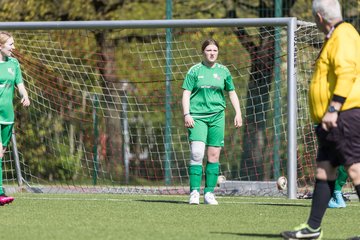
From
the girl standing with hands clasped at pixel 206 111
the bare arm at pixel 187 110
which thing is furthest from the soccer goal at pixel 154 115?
the bare arm at pixel 187 110

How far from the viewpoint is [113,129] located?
17469mm

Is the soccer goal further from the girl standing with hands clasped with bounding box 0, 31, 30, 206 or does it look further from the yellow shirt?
the yellow shirt

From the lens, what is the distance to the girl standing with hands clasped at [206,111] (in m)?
11.3

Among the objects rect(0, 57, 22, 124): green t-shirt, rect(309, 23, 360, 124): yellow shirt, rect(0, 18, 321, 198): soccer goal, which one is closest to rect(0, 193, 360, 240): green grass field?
rect(0, 57, 22, 124): green t-shirt

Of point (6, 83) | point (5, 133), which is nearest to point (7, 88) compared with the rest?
point (6, 83)

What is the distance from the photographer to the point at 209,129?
1139 cm

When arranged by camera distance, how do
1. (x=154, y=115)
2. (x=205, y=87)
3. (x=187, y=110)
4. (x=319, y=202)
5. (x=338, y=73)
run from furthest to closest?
(x=154, y=115)
(x=205, y=87)
(x=187, y=110)
(x=319, y=202)
(x=338, y=73)

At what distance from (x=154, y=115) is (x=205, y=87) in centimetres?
717

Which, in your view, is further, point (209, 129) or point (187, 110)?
point (209, 129)

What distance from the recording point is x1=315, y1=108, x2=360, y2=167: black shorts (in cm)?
740

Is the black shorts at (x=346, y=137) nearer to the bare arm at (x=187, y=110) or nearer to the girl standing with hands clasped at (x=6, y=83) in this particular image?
the bare arm at (x=187, y=110)

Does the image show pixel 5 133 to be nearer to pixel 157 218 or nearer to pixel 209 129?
pixel 209 129

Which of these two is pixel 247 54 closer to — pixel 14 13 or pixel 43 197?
pixel 43 197

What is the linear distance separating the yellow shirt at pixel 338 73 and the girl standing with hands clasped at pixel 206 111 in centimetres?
373
